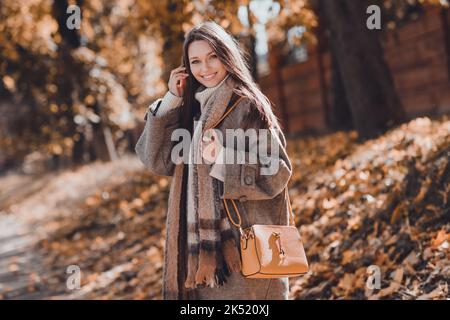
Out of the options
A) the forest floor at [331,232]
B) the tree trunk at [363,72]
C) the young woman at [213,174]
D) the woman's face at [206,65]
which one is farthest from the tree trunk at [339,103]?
the woman's face at [206,65]

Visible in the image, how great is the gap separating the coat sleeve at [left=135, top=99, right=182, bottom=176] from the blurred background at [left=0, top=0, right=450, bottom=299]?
1.06m

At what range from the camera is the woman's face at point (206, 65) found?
3.15 m

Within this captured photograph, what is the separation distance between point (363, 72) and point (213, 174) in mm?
5912

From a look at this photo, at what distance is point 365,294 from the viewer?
4652 millimetres

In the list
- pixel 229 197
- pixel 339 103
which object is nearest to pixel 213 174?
pixel 229 197

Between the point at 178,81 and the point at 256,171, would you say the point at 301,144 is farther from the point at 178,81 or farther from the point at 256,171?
the point at 256,171

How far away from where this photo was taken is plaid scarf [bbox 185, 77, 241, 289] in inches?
121

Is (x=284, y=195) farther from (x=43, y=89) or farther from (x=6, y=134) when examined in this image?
(x=6, y=134)

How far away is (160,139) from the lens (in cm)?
336

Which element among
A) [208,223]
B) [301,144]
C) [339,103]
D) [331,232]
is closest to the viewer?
[208,223]

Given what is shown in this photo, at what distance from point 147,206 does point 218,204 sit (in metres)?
7.63

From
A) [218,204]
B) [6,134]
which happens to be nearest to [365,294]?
[218,204]

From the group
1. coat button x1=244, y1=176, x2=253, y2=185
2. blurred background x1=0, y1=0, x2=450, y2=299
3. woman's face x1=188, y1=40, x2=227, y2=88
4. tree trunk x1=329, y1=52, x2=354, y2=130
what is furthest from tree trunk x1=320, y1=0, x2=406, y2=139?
coat button x1=244, y1=176, x2=253, y2=185

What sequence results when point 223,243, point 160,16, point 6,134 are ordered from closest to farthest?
point 223,243 < point 160,16 < point 6,134
